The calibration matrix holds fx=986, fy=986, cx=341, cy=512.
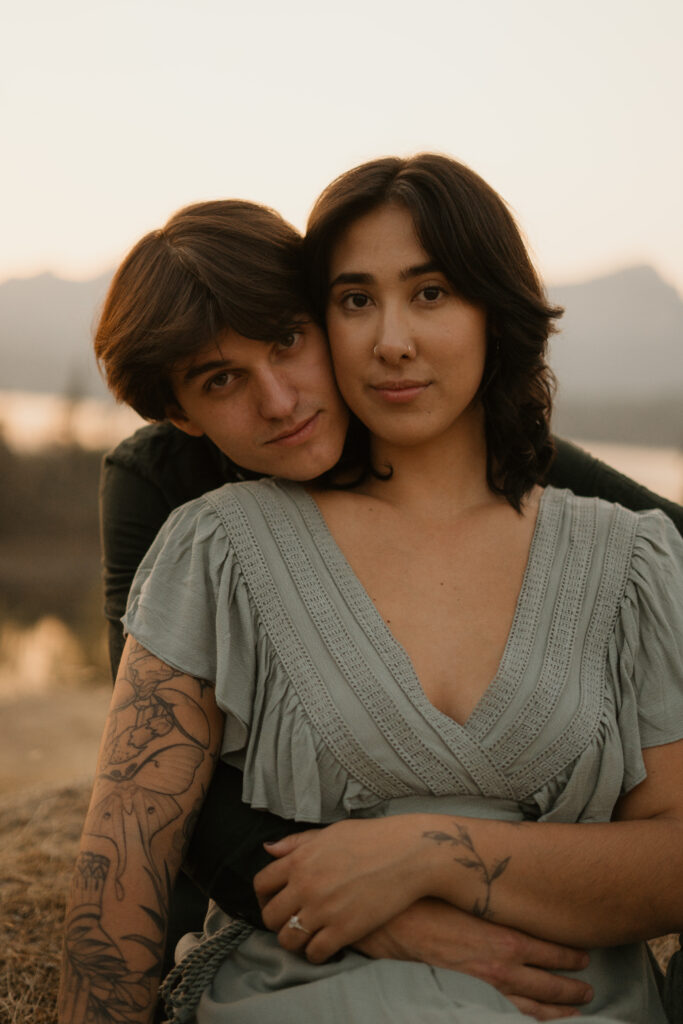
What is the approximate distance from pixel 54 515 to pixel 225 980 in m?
6.95

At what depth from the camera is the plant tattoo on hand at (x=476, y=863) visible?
5.07 ft

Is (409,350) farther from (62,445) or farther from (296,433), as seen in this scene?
(62,445)

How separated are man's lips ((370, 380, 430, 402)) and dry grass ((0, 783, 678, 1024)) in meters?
1.49

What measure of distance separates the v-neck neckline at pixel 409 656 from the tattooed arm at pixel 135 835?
305 millimetres

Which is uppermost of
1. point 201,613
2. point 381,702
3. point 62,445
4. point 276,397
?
point 276,397

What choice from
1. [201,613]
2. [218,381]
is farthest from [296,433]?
[201,613]

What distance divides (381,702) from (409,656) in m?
0.10

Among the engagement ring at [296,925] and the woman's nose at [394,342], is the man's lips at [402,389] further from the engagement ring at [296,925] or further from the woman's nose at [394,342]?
the engagement ring at [296,925]

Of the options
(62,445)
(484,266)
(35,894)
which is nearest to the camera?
(484,266)

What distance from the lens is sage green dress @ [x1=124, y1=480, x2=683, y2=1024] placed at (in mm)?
1605

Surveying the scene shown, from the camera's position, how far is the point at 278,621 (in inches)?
66.9

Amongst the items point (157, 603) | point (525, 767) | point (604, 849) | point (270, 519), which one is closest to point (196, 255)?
point (270, 519)

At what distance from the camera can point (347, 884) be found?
1.53 m

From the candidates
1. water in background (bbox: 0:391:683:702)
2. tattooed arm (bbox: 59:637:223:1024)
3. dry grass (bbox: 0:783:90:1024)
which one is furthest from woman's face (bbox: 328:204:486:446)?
water in background (bbox: 0:391:683:702)
